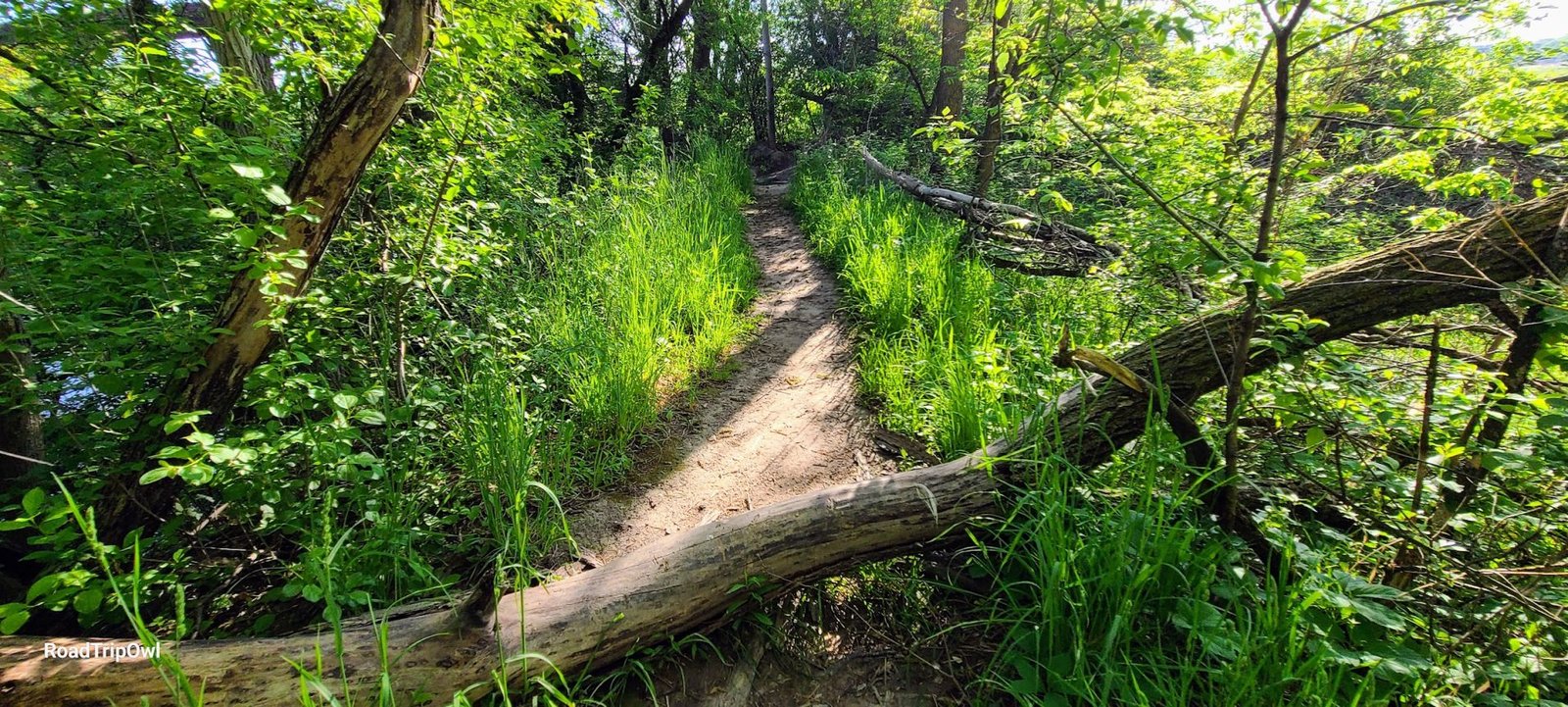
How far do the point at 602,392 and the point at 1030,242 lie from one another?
339 cm

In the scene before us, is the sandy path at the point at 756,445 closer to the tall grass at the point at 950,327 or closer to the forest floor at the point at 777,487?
the forest floor at the point at 777,487

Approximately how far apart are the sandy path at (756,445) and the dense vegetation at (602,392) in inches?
7.5

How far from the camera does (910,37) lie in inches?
358

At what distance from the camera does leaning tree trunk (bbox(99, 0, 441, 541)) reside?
62.3 inches

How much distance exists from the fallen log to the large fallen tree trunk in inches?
63.0

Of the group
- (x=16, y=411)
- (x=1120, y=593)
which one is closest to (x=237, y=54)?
(x=16, y=411)

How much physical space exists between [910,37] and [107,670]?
1056 centimetres

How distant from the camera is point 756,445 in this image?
274cm

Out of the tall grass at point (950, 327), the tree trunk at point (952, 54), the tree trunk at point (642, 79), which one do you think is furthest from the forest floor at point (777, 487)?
the tree trunk at point (952, 54)

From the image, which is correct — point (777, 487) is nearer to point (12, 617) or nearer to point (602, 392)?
point (602, 392)

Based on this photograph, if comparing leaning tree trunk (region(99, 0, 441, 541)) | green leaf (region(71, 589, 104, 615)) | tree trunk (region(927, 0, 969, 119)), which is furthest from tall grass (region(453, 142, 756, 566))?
tree trunk (region(927, 0, 969, 119))

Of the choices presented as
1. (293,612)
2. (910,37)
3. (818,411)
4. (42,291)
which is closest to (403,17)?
(42,291)

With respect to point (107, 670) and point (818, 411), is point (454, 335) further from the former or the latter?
point (818, 411)

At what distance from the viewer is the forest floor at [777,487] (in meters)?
1.58
